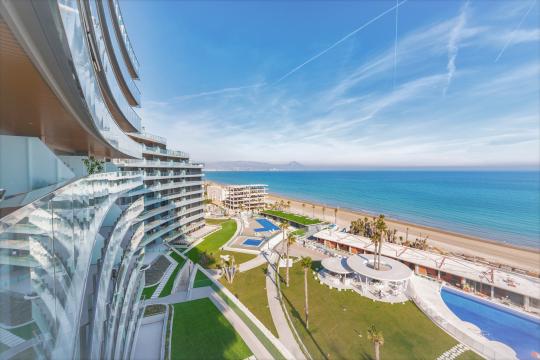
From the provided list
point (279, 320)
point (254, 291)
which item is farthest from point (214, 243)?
point (279, 320)

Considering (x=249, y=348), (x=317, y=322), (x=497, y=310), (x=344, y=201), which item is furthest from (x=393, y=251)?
(x=344, y=201)

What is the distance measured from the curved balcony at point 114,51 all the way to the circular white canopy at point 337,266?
2961 cm

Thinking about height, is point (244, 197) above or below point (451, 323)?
above

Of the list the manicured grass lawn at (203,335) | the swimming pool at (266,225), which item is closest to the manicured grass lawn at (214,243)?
the swimming pool at (266,225)

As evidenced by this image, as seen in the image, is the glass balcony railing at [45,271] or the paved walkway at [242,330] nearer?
the glass balcony railing at [45,271]

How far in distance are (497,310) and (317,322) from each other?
840 inches

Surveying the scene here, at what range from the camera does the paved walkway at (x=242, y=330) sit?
18.6 metres

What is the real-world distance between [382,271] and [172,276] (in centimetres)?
2740

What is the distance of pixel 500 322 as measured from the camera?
23938 mm

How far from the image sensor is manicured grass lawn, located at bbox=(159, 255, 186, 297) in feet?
88.0

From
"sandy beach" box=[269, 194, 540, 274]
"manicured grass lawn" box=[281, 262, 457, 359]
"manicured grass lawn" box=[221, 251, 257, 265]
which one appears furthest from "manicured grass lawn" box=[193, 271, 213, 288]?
"sandy beach" box=[269, 194, 540, 274]

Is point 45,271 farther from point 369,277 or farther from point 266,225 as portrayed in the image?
point 266,225

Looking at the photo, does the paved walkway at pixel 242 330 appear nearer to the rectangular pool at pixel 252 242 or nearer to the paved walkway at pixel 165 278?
the paved walkway at pixel 165 278

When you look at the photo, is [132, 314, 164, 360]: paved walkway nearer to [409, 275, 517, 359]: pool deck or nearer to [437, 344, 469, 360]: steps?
[437, 344, 469, 360]: steps
